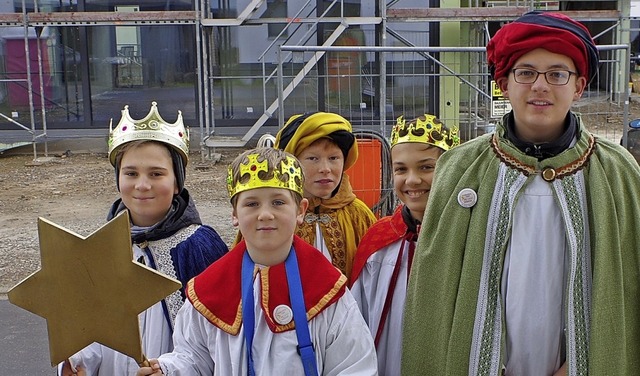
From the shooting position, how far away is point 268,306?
7.55 ft

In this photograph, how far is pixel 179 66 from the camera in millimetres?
13734

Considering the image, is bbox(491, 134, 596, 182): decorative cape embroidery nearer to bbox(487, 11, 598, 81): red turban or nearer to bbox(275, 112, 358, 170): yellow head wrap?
bbox(487, 11, 598, 81): red turban

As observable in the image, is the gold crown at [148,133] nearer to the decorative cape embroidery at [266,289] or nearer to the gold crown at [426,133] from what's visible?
the decorative cape embroidery at [266,289]

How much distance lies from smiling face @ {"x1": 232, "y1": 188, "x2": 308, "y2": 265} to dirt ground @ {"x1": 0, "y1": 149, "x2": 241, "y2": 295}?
4.50 meters

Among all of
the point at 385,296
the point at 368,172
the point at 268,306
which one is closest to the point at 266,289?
the point at 268,306

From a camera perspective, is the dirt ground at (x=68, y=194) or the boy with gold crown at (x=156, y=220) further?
the dirt ground at (x=68, y=194)

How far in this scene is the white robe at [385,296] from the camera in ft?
8.78

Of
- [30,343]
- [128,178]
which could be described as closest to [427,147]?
[128,178]

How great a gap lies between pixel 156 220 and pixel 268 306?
670mm

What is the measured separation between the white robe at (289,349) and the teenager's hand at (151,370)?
0.07ft

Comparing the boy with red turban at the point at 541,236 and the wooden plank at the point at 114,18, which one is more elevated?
the wooden plank at the point at 114,18

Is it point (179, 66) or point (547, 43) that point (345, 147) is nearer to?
point (547, 43)

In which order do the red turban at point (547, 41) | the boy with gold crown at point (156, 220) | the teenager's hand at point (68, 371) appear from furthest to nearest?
the boy with gold crown at point (156, 220) < the teenager's hand at point (68, 371) < the red turban at point (547, 41)

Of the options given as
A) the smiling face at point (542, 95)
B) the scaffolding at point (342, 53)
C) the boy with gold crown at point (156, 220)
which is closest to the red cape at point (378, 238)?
the boy with gold crown at point (156, 220)
